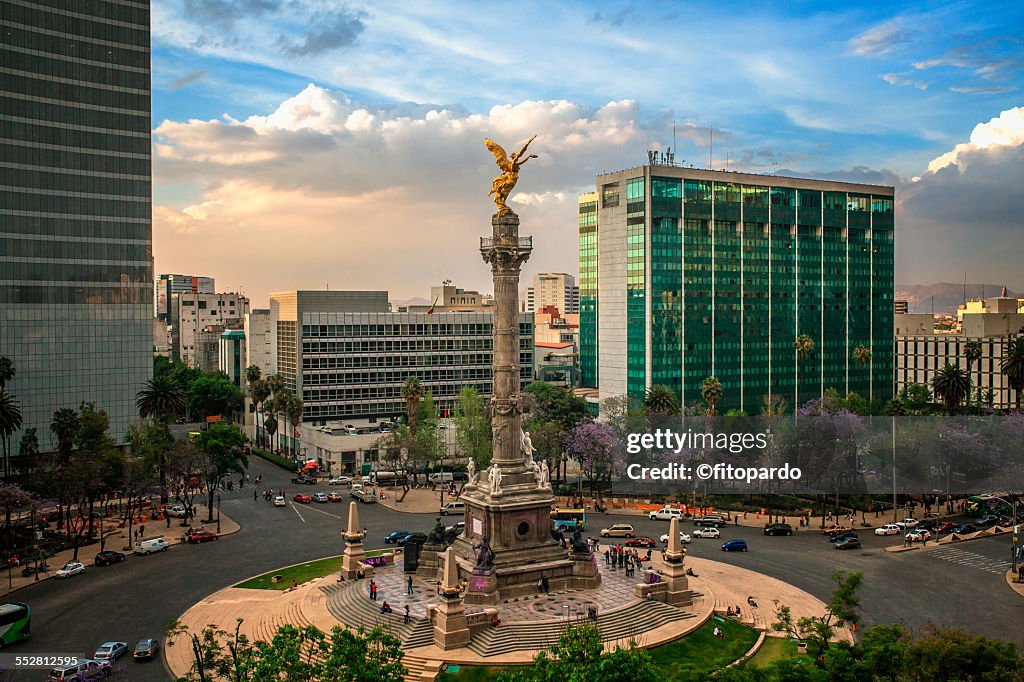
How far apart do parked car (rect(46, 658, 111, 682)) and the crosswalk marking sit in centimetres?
6723

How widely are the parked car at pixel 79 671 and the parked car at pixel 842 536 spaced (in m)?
62.9

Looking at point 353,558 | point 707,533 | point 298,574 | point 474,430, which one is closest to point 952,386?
point 707,533

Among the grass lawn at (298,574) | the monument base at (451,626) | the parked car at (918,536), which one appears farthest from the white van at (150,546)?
the parked car at (918,536)

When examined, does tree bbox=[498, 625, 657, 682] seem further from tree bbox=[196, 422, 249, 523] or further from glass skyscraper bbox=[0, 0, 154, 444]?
glass skyscraper bbox=[0, 0, 154, 444]

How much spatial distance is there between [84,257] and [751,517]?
87500 mm

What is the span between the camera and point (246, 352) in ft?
563

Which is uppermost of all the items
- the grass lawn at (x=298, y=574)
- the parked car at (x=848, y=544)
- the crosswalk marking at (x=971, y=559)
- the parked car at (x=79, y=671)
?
the parked car at (x=79, y=671)

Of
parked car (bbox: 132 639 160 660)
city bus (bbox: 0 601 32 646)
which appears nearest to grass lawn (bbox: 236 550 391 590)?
parked car (bbox: 132 639 160 660)

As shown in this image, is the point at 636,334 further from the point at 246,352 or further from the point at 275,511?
the point at 246,352

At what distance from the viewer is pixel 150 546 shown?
7844 centimetres

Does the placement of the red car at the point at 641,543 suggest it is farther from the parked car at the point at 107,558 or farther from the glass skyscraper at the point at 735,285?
the glass skyscraper at the point at 735,285

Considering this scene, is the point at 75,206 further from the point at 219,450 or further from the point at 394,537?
the point at 394,537

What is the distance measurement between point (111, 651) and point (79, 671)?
13.8ft

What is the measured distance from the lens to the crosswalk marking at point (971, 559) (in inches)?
2778
